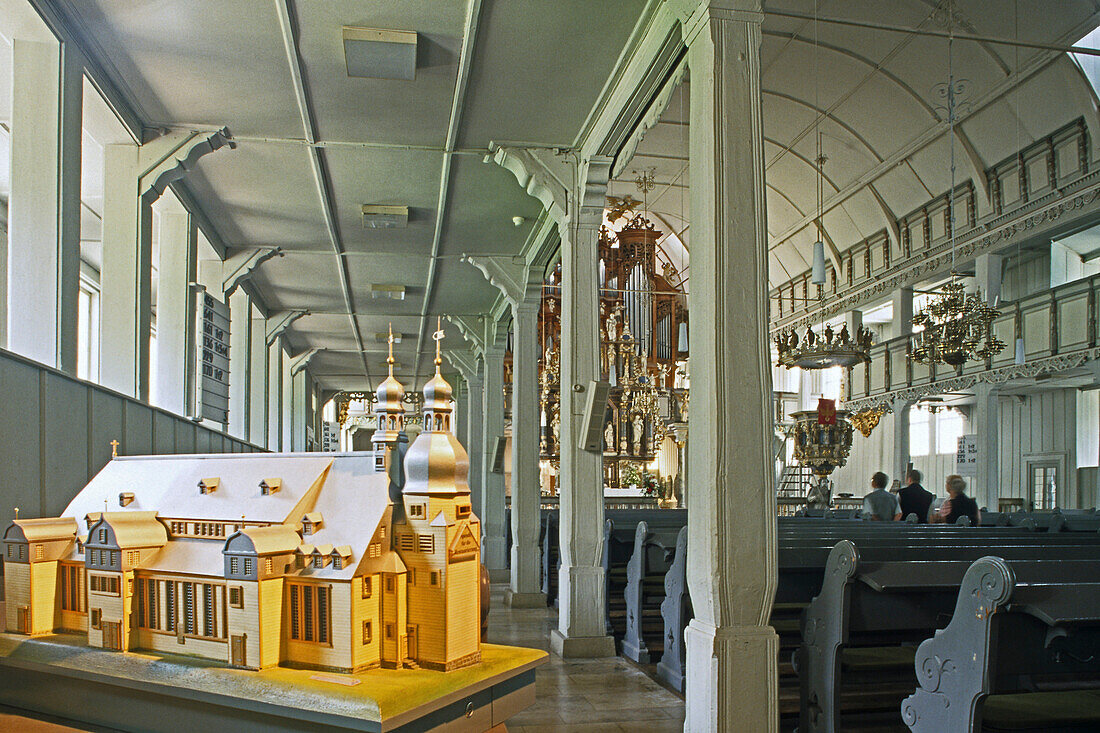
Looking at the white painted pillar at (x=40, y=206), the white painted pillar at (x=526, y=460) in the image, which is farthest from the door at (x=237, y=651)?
the white painted pillar at (x=526, y=460)

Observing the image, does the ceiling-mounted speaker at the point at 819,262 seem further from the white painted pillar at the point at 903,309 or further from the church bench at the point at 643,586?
the white painted pillar at the point at 903,309

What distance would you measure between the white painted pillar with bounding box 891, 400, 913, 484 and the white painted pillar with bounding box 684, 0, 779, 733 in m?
13.0

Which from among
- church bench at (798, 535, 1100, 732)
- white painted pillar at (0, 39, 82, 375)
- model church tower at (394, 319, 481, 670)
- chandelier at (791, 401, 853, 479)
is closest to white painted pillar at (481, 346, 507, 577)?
chandelier at (791, 401, 853, 479)

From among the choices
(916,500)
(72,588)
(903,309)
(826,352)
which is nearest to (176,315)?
(72,588)

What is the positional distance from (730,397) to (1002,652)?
1.46 metres

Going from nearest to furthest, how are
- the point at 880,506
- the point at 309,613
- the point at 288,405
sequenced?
the point at 309,613, the point at 880,506, the point at 288,405

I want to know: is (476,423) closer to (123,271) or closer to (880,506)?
(880,506)

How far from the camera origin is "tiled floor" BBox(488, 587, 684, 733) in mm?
4637

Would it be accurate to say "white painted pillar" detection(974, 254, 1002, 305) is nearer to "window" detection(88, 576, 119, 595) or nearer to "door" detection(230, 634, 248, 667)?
"door" detection(230, 634, 248, 667)

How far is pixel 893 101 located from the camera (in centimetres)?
1214

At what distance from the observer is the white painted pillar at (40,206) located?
Result: 4.70 meters

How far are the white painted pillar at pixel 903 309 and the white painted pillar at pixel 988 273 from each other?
6.09 ft

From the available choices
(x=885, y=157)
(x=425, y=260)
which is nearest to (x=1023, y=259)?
(x=885, y=157)

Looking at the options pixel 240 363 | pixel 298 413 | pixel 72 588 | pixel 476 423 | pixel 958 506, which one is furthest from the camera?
pixel 298 413
